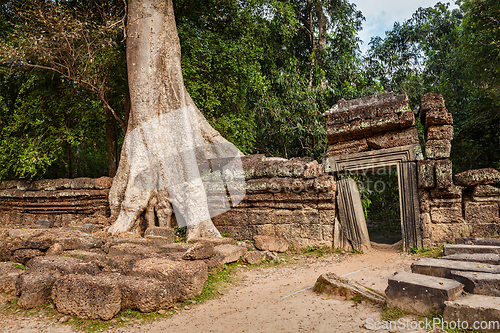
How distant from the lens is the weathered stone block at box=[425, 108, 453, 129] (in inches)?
207

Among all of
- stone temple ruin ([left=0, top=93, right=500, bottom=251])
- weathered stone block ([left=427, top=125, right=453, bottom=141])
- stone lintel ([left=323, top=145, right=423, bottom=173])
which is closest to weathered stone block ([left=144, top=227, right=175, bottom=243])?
stone temple ruin ([left=0, top=93, right=500, bottom=251])

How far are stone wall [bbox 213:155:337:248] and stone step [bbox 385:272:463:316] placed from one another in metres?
2.69

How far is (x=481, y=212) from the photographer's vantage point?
4.96 metres

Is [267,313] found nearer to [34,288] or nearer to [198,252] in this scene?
[198,252]

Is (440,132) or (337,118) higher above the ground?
(337,118)

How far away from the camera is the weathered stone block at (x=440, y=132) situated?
527cm

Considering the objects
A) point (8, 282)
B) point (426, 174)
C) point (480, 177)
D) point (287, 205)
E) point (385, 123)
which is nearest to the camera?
point (8, 282)

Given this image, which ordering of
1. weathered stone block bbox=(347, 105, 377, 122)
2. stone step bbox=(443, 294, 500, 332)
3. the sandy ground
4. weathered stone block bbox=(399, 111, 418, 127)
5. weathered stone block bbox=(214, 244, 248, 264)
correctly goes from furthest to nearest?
weathered stone block bbox=(347, 105, 377, 122), weathered stone block bbox=(399, 111, 418, 127), weathered stone block bbox=(214, 244, 248, 264), the sandy ground, stone step bbox=(443, 294, 500, 332)

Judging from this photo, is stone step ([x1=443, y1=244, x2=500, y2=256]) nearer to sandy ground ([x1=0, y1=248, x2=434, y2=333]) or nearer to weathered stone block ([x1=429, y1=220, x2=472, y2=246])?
sandy ground ([x1=0, y1=248, x2=434, y2=333])

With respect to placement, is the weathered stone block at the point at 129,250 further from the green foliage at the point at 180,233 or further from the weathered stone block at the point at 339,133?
the weathered stone block at the point at 339,133

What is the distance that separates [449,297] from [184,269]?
2432 millimetres

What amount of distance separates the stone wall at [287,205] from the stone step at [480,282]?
283cm

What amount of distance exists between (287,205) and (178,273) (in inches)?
107

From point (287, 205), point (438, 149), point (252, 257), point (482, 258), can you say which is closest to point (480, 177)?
point (438, 149)
